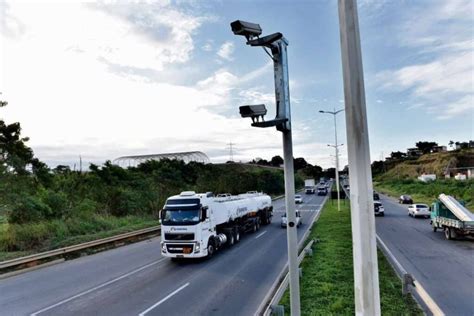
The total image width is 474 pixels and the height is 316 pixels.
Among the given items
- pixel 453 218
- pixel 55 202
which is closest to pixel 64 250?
pixel 55 202

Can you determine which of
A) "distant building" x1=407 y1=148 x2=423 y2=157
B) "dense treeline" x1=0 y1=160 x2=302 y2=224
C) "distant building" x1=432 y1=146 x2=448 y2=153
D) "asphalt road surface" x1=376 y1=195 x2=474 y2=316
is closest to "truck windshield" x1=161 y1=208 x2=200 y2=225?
"asphalt road surface" x1=376 y1=195 x2=474 y2=316

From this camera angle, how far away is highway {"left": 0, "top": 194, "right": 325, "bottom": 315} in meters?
9.78

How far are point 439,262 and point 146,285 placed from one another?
38.7ft

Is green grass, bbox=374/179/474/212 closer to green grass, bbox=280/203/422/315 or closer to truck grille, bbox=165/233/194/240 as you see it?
green grass, bbox=280/203/422/315

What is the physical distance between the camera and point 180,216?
16.1 m

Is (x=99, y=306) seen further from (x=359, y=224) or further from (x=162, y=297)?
(x=359, y=224)

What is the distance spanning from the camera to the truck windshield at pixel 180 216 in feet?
51.8

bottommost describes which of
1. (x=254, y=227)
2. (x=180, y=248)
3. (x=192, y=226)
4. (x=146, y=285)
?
(x=146, y=285)

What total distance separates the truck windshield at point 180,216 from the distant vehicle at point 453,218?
48.6ft

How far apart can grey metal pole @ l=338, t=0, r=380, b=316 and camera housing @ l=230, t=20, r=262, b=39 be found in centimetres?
162

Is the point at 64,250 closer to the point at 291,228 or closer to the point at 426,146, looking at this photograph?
the point at 291,228

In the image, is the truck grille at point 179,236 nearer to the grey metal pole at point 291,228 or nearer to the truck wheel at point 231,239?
the truck wheel at point 231,239

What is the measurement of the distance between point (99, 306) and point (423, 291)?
30.7 feet

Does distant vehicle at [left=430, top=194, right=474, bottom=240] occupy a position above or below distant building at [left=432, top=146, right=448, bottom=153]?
below
